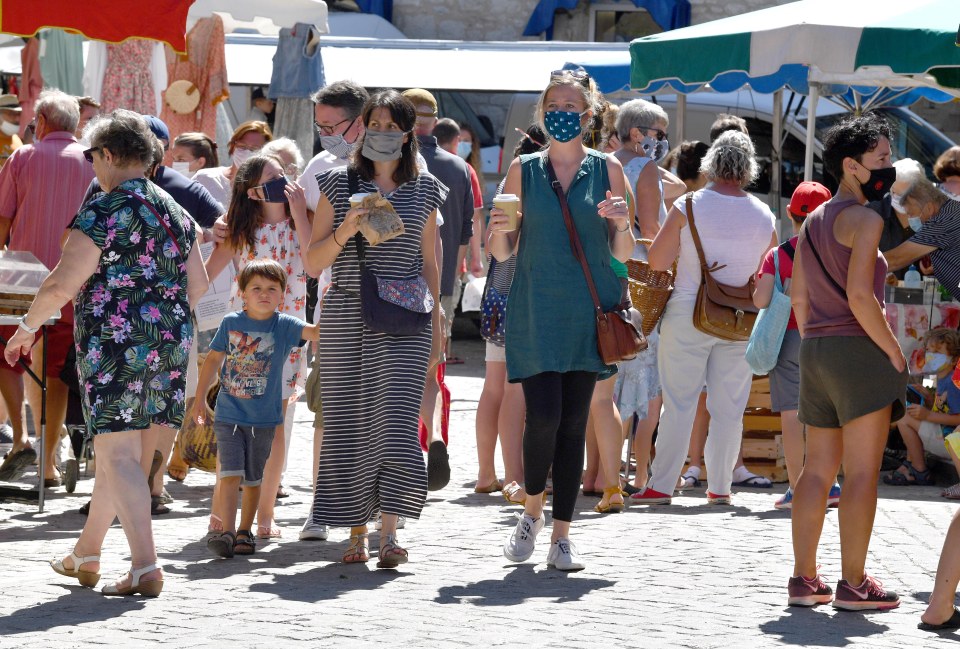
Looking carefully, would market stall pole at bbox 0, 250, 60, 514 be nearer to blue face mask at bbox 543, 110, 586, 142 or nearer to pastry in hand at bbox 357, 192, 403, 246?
pastry in hand at bbox 357, 192, 403, 246

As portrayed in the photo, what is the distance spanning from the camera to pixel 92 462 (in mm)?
9320

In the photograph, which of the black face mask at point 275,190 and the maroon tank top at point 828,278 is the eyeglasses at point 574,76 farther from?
the black face mask at point 275,190

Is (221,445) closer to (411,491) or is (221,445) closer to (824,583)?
(411,491)

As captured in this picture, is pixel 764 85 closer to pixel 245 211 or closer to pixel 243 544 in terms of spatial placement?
pixel 245 211

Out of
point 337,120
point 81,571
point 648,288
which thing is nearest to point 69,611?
point 81,571

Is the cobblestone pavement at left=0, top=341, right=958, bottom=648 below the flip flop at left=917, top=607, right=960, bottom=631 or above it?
below

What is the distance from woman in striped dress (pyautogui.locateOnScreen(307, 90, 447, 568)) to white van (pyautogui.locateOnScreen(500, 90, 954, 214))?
32.3 feet

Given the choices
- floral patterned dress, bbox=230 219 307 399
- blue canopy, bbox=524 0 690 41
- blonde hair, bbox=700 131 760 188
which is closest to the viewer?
floral patterned dress, bbox=230 219 307 399

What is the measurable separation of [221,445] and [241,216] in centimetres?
139

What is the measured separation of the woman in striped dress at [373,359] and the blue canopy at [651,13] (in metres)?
16.7

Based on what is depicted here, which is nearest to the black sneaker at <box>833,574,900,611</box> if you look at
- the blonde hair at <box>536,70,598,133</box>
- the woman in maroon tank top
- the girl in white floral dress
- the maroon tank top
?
the woman in maroon tank top

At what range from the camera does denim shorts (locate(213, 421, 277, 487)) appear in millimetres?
6902

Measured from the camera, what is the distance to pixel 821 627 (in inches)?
220

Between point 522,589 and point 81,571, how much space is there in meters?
1.67
